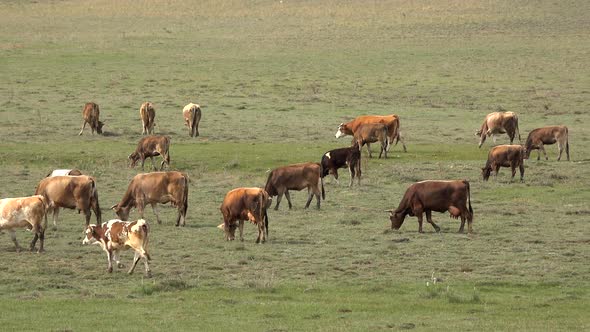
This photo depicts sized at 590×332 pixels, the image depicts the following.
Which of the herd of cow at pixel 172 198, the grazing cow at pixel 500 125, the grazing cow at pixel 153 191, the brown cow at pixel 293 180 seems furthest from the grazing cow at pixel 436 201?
the grazing cow at pixel 500 125

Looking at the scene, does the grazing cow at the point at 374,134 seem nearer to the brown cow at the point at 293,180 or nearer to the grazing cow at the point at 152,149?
the grazing cow at the point at 152,149

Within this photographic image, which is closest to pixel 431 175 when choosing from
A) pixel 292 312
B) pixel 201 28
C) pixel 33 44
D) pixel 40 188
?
pixel 40 188

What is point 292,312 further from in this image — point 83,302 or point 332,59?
point 332,59

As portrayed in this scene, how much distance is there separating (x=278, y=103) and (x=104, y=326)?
103 ft

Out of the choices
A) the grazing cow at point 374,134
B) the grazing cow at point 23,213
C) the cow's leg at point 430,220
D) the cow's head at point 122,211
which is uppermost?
the grazing cow at point 23,213

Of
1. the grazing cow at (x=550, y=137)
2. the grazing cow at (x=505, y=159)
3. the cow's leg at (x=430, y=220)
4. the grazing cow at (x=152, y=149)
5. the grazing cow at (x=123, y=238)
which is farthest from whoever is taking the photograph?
the grazing cow at (x=550, y=137)

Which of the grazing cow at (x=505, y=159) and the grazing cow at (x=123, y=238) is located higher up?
the grazing cow at (x=123, y=238)

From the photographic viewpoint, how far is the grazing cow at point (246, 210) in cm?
2136

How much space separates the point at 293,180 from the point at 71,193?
199 inches

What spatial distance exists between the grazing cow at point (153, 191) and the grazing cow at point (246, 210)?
1.92 metres

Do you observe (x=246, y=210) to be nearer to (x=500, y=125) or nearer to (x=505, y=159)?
(x=505, y=159)

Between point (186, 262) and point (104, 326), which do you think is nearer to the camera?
point (104, 326)

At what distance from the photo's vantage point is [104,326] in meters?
15.6

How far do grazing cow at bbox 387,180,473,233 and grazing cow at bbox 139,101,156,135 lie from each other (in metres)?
15.8
